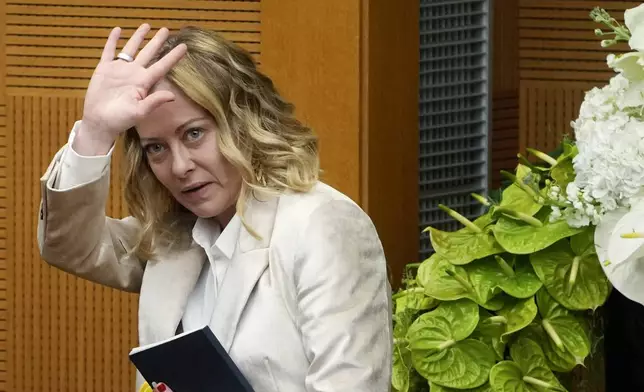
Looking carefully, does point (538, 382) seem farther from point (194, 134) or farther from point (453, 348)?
point (194, 134)

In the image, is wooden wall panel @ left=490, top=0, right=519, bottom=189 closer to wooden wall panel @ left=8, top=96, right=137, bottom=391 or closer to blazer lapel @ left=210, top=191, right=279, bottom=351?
wooden wall panel @ left=8, top=96, right=137, bottom=391

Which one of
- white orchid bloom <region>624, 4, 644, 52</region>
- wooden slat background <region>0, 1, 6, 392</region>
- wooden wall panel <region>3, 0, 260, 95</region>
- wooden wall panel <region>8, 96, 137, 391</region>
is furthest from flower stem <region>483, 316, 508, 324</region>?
wooden slat background <region>0, 1, 6, 392</region>

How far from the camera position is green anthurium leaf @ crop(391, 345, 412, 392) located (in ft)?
5.98

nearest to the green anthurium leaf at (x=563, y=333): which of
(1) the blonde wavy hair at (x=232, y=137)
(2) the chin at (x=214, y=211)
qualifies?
(1) the blonde wavy hair at (x=232, y=137)

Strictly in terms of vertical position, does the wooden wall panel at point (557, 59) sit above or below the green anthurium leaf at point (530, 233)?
above

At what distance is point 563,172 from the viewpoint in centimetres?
166

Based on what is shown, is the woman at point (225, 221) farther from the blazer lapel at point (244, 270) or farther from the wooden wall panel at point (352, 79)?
the wooden wall panel at point (352, 79)

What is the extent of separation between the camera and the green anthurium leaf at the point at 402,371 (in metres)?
1.82

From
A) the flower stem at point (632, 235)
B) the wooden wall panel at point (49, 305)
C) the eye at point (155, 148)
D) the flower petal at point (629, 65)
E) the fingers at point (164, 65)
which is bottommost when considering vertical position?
the wooden wall panel at point (49, 305)

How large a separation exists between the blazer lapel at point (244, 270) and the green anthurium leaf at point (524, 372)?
366 mm

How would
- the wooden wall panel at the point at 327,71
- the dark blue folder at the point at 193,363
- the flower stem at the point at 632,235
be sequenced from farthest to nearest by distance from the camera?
the wooden wall panel at the point at 327,71 < the dark blue folder at the point at 193,363 < the flower stem at the point at 632,235

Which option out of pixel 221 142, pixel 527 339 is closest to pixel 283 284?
pixel 221 142

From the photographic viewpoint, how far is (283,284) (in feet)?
5.54

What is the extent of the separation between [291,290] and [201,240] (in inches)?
9.2
